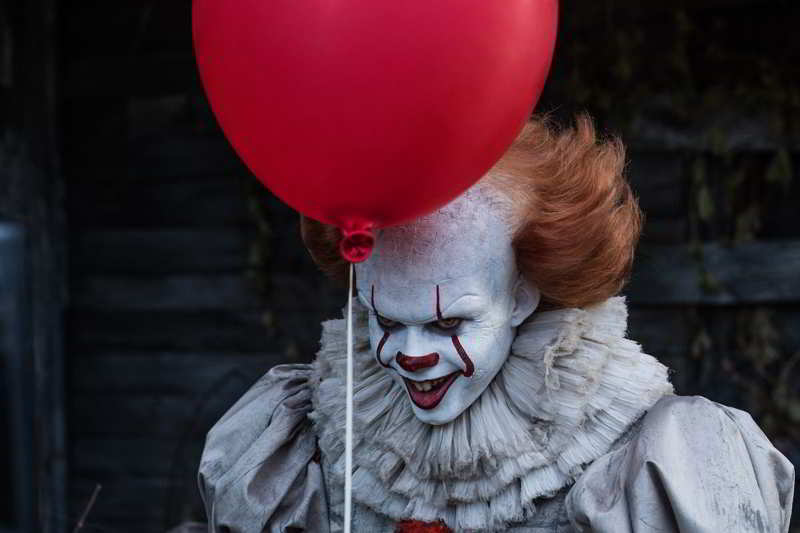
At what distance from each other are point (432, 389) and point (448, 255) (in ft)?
0.67

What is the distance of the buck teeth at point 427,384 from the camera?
1.71 metres

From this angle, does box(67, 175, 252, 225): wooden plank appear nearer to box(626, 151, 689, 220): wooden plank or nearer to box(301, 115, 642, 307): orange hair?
box(626, 151, 689, 220): wooden plank

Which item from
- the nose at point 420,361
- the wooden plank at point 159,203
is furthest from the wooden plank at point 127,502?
the nose at point 420,361

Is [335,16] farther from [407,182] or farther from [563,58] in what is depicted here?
[563,58]

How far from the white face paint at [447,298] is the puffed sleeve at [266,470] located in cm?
28

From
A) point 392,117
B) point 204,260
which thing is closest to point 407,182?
point 392,117

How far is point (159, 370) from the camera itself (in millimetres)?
3629

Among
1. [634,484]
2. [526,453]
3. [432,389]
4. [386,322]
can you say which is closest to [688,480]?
[634,484]

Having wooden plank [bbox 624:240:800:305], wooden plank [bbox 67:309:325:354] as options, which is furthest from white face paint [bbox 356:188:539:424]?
wooden plank [bbox 67:309:325:354]

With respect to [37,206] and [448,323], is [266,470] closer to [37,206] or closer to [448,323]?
[448,323]

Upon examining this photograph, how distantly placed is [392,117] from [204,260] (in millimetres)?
2289

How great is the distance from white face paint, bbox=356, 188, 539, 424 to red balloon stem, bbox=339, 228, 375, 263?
6.5 inches

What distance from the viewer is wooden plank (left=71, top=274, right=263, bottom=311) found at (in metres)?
3.53

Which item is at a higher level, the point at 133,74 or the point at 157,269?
the point at 133,74
